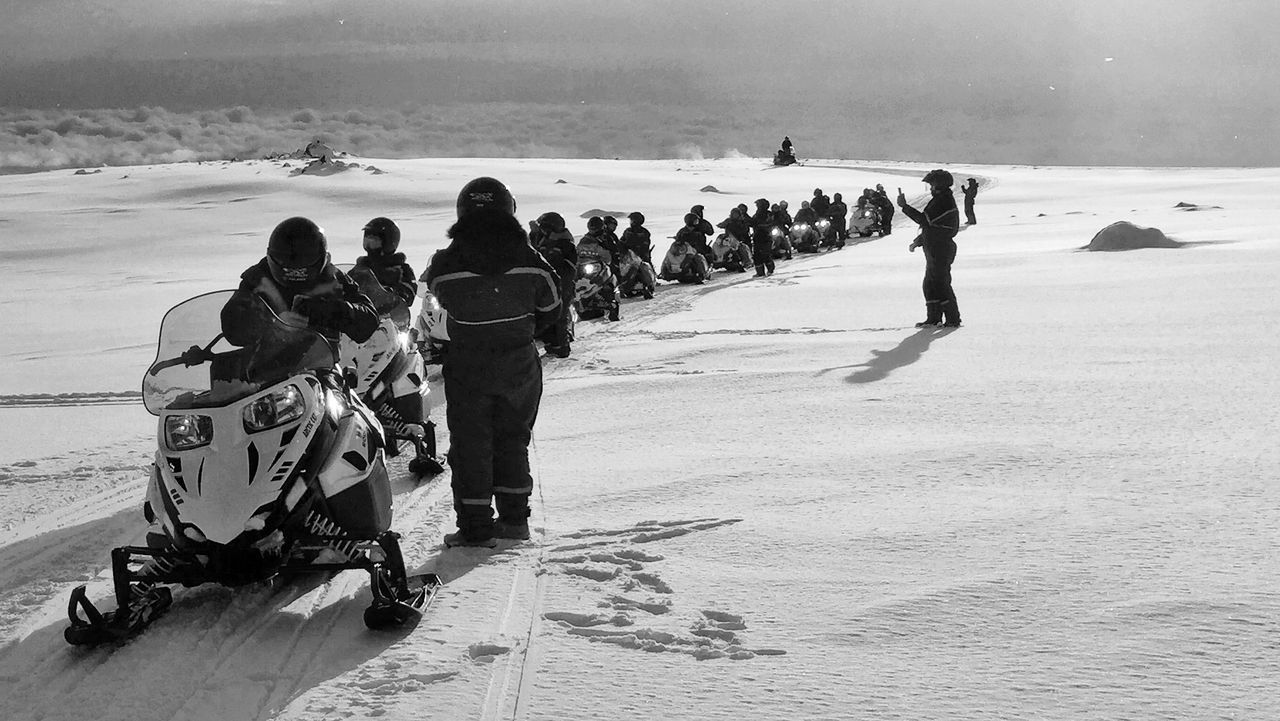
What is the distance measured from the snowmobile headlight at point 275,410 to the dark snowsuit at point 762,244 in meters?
15.9

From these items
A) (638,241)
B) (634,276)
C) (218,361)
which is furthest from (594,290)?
(218,361)

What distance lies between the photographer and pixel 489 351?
5035 millimetres

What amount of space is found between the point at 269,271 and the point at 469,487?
1.21 m

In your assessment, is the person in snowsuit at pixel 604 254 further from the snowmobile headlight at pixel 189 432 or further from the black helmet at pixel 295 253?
the snowmobile headlight at pixel 189 432

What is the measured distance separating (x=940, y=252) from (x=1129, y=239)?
9.68 m

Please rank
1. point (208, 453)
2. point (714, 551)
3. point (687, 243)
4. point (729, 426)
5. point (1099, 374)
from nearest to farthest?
point (208, 453) → point (714, 551) → point (729, 426) → point (1099, 374) → point (687, 243)

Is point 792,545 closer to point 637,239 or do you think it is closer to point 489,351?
point 489,351

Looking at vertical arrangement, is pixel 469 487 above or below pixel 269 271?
below

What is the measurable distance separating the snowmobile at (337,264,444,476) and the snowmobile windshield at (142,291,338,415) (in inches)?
75.3

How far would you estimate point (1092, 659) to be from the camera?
3357 mm

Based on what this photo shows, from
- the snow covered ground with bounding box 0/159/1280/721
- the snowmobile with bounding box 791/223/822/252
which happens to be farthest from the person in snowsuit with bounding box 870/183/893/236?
the snow covered ground with bounding box 0/159/1280/721

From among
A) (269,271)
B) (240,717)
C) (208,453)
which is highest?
(269,271)

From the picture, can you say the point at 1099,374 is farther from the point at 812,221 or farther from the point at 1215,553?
the point at 812,221

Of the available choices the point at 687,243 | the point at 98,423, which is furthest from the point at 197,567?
the point at 687,243
